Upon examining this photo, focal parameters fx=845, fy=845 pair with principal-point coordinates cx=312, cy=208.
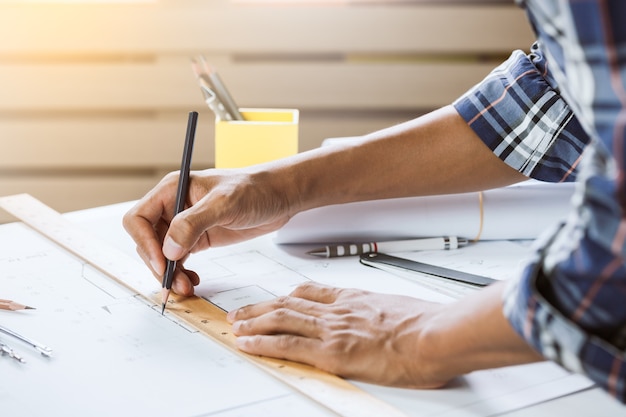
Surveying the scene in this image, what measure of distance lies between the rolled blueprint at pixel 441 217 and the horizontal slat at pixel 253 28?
1121mm

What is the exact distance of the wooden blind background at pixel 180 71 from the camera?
220 centimetres

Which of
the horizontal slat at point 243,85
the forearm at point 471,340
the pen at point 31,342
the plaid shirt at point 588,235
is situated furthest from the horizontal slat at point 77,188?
the plaid shirt at point 588,235

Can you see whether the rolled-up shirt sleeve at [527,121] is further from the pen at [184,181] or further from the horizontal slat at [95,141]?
the horizontal slat at [95,141]

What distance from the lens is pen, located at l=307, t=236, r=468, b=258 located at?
3.80 ft

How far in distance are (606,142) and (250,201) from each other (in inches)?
22.7

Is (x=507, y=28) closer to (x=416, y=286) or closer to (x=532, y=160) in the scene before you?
(x=532, y=160)

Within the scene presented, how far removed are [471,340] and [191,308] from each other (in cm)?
36

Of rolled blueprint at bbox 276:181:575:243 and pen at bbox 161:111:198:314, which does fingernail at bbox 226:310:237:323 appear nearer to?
pen at bbox 161:111:198:314

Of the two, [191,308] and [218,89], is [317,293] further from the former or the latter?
[218,89]

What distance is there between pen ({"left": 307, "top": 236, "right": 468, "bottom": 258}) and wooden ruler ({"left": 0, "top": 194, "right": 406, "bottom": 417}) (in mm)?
228

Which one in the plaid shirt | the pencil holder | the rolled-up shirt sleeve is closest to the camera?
the plaid shirt

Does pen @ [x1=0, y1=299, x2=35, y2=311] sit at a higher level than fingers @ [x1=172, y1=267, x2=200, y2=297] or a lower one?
lower

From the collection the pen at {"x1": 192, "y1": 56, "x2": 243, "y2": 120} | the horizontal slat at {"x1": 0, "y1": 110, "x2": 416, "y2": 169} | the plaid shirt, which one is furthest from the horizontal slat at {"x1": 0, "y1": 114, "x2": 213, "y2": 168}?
the plaid shirt

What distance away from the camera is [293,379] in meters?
0.80
